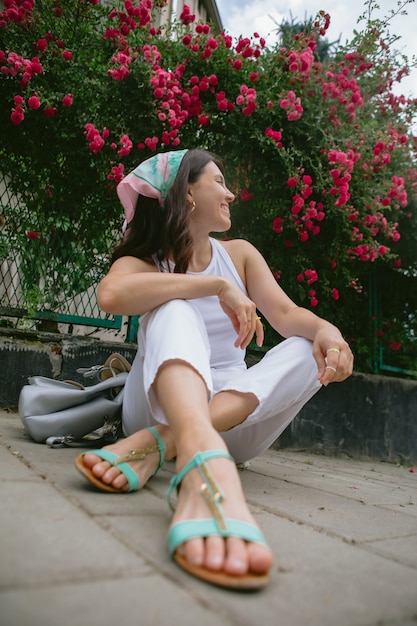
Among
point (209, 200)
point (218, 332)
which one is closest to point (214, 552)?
point (218, 332)

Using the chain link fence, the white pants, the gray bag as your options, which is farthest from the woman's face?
the chain link fence

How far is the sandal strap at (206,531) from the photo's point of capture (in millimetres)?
940

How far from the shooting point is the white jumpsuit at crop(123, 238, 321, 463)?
56.4 inches

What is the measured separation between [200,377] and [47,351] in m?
2.42

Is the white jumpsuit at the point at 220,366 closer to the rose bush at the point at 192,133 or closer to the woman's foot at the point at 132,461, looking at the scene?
the woman's foot at the point at 132,461

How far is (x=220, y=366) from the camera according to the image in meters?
2.04

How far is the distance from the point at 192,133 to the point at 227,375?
2427mm

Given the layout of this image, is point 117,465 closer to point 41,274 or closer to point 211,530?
point 211,530

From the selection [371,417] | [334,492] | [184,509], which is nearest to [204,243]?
[334,492]

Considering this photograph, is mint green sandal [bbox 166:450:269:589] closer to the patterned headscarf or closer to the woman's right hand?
the woman's right hand

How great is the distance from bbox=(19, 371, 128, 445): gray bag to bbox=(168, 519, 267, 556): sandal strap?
1.19 metres

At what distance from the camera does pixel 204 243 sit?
A: 2.25m

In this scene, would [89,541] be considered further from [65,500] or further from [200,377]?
[200,377]

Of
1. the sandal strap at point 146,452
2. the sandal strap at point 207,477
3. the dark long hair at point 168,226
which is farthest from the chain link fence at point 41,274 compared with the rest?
the sandal strap at point 207,477
